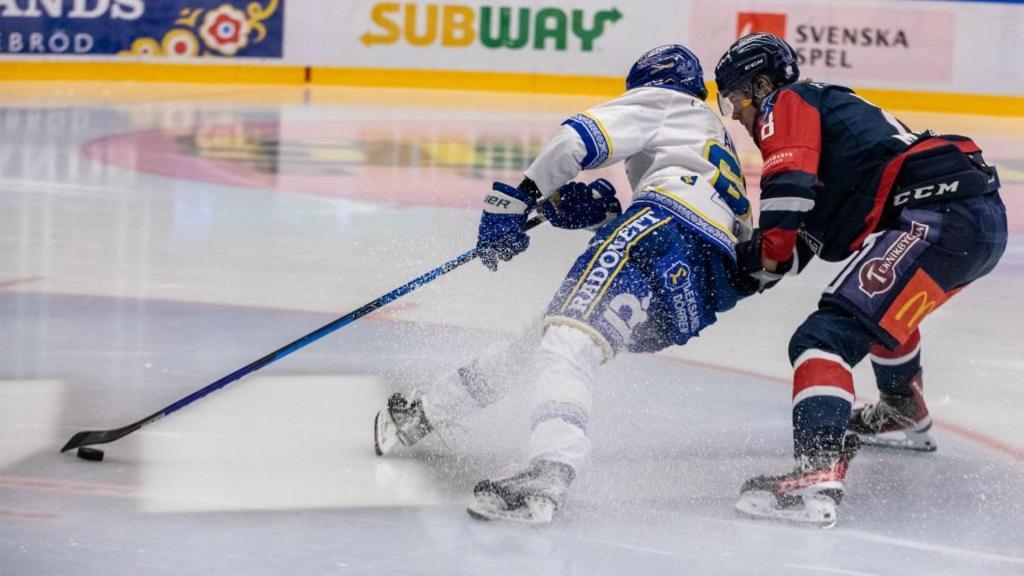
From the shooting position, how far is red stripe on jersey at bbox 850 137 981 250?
147 inches

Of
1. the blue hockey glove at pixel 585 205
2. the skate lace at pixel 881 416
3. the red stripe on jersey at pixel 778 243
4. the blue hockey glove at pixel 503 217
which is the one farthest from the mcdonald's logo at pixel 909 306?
the blue hockey glove at pixel 503 217

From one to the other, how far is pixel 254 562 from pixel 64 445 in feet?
3.21

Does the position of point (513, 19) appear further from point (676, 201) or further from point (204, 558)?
point (204, 558)

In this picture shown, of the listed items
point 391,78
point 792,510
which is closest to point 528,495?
point 792,510

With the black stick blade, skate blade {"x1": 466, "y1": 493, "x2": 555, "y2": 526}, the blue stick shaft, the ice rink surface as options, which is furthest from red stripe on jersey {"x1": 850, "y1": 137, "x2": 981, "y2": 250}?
the black stick blade

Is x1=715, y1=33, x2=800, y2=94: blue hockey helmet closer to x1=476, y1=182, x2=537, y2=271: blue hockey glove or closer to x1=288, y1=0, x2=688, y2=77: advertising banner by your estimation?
x1=476, y1=182, x2=537, y2=271: blue hockey glove

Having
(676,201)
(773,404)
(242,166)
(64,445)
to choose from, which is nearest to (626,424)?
(773,404)

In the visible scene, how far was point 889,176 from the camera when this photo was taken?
375 centimetres

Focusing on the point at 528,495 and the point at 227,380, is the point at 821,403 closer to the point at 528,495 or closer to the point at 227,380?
the point at 528,495

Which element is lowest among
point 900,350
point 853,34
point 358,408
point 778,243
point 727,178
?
point 358,408

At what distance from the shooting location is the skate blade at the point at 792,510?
3.50 metres

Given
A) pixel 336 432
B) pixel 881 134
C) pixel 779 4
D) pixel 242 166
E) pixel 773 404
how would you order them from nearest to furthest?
1. pixel 881 134
2. pixel 336 432
3. pixel 773 404
4. pixel 242 166
5. pixel 779 4

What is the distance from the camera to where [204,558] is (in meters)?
3.11

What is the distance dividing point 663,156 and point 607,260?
0.31 m
